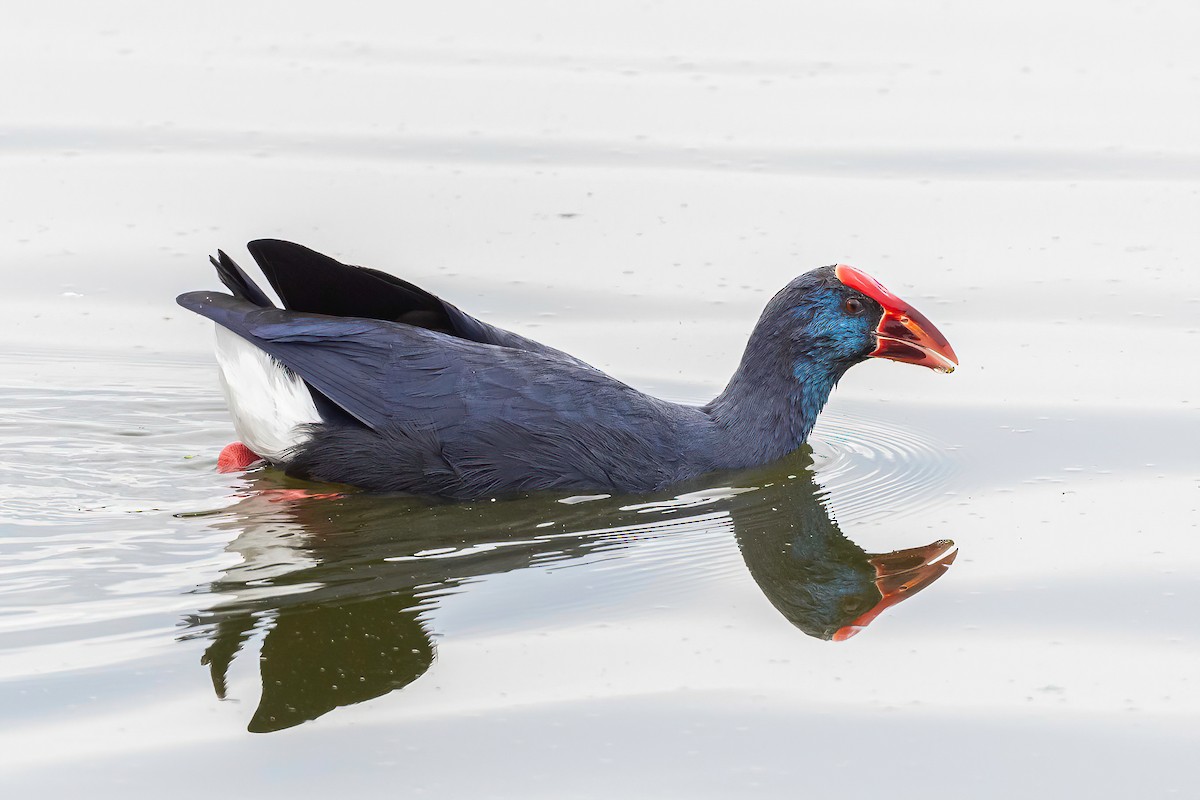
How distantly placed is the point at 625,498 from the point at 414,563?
1.09 metres

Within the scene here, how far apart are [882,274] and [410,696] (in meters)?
5.10

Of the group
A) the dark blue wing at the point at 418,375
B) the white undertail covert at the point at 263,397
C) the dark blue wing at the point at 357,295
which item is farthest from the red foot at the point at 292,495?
the dark blue wing at the point at 357,295

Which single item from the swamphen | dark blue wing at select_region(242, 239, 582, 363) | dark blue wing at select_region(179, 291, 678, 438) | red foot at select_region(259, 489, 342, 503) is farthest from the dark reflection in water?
dark blue wing at select_region(242, 239, 582, 363)

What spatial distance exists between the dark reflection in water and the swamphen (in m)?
0.13

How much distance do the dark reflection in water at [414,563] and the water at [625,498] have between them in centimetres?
2

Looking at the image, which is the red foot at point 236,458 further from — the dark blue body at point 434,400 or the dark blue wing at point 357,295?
the dark blue wing at point 357,295

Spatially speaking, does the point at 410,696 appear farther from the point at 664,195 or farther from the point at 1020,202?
the point at 1020,202

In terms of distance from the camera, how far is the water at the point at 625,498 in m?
5.30

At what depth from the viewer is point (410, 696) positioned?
5434 mm

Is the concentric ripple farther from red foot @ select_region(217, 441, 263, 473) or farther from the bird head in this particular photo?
red foot @ select_region(217, 441, 263, 473)

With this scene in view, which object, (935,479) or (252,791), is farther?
(935,479)

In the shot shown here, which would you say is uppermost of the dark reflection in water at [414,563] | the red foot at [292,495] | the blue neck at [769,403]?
the blue neck at [769,403]

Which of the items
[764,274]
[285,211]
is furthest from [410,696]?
[285,211]

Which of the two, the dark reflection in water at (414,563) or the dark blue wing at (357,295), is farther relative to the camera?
the dark blue wing at (357,295)
